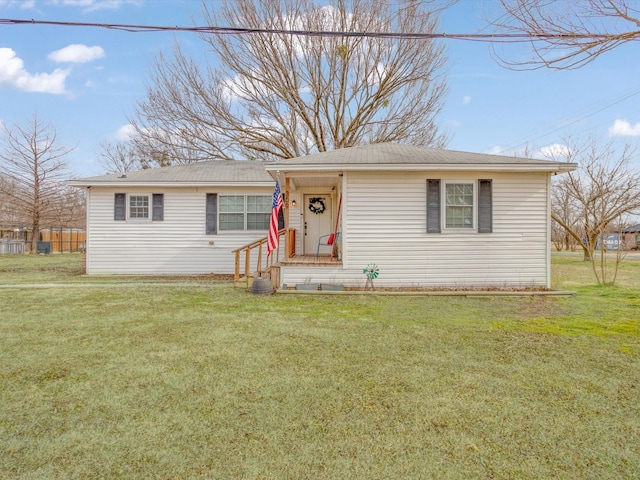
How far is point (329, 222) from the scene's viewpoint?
11.1m

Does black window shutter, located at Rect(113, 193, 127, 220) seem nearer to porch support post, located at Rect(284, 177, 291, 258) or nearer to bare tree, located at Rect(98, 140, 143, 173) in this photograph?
porch support post, located at Rect(284, 177, 291, 258)

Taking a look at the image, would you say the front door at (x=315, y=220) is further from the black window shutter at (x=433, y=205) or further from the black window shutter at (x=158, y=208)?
the black window shutter at (x=158, y=208)

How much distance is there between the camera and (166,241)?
11.1m

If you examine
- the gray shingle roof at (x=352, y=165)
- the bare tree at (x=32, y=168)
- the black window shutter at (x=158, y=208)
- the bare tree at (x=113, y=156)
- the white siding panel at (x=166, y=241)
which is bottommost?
the white siding panel at (x=166, y=241)

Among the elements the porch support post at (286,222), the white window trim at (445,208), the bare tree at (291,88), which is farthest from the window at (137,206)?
the white window trim at (445,208)

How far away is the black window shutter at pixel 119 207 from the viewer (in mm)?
11047

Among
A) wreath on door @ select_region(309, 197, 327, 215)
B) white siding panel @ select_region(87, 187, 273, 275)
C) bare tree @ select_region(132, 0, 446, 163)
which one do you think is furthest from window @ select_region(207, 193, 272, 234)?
bare tree @ select_region(132, 0, 446, 163)

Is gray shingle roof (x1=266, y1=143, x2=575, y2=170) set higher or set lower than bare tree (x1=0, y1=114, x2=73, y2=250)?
lower

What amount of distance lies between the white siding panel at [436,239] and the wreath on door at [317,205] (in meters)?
2.80

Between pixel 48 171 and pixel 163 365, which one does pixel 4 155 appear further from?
pixel 163 365

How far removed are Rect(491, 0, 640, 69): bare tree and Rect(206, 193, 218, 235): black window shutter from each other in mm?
8951

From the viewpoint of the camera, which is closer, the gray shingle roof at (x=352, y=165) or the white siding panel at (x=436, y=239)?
the gray shingle roof at (x=352, y=165)

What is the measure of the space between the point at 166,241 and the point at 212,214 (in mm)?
1624

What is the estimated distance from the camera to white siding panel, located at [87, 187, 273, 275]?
36.3 ft
